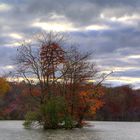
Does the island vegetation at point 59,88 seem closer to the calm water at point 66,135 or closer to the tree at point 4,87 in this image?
the calm water at point 66,135

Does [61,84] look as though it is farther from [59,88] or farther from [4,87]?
[4,87]

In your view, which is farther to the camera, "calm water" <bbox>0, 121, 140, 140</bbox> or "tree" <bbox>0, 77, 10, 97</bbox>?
"tree" <bbox>0, 77, 10, 97</bbox>

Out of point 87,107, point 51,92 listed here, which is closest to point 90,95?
point 87,107

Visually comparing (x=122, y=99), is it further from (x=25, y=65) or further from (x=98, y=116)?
(x=25, y=65)

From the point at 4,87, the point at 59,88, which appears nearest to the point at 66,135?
the point at 59,88

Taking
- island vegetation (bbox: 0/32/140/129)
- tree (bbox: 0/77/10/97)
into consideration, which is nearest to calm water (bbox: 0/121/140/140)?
island vegetation (bbox: 0/32/140/129)

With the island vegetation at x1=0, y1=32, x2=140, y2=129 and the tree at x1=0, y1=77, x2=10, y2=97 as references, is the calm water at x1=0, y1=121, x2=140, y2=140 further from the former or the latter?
the tree at x1=0, y1=77, x2=10, y2=97

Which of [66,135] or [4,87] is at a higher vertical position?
[4,87]

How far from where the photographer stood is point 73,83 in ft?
222

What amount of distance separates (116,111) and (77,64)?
6931cm

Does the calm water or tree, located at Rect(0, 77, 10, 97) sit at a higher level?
tree, located at Rect(0, 77, 10, 97)

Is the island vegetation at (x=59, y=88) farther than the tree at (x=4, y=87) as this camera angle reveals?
No

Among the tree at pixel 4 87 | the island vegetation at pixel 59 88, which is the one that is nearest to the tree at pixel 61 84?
the island vegetation at pixel 59 88

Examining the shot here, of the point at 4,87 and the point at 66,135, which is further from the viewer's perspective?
the point at 4,87
